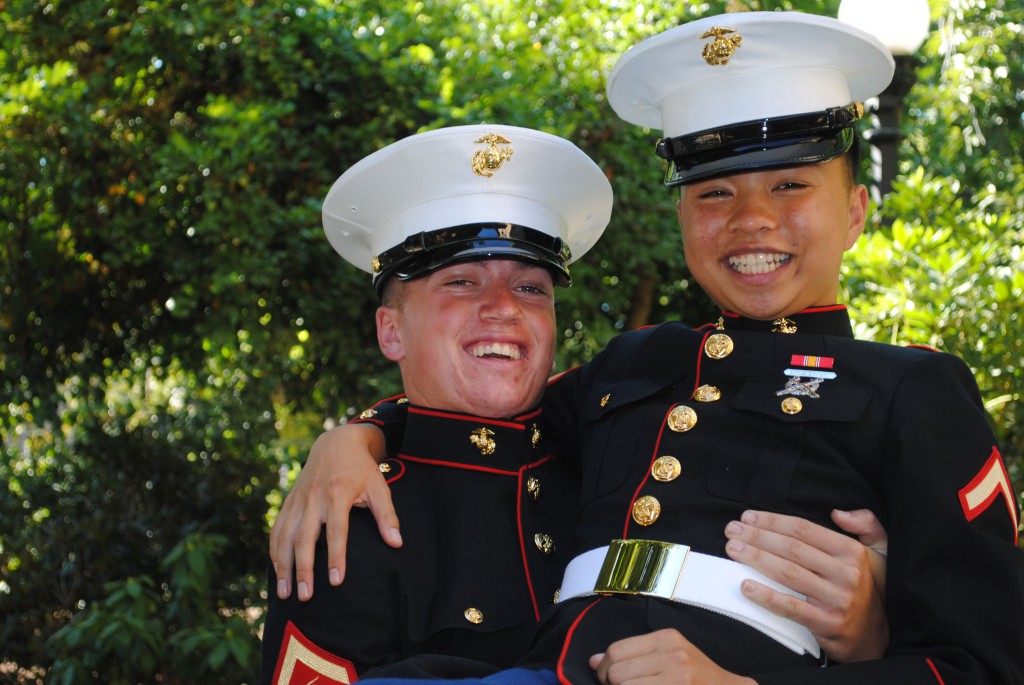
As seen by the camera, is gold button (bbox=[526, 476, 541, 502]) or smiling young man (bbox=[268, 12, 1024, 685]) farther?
gold button (bbox=[526, 476, 541, 502])

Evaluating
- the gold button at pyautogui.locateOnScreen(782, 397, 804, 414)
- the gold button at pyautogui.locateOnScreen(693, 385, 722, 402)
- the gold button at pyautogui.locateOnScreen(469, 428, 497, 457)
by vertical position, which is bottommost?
the gold button at pyautogui.locateOnScreen(469, 428, 497, 457)

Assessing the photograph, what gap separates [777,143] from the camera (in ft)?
6.95

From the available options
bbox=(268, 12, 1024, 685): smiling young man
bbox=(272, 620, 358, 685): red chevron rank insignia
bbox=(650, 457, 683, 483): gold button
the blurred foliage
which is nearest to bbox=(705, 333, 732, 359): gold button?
bbox=(268, 12, 1024, 685): smiling young man

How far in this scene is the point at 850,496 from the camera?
1954 mm

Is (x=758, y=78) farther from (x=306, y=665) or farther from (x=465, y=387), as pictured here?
(x=306, y=665)

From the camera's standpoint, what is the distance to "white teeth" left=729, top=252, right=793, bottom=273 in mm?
2125

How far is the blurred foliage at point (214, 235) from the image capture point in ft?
15.2

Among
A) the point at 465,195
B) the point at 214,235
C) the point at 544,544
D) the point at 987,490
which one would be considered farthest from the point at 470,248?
the point at 214,235

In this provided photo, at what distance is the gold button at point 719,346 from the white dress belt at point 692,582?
417 mm

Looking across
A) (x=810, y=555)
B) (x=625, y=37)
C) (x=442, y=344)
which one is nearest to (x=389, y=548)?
(x=442, y=344)

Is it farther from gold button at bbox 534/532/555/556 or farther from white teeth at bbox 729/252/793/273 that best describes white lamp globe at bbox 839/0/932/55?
gold button at bbox 534/532/555/556

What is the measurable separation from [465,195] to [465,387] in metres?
0.43

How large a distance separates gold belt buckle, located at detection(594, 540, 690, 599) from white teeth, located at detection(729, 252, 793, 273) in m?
0.55

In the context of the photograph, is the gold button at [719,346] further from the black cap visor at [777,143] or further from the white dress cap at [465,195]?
the white dress cap at [465,195]
